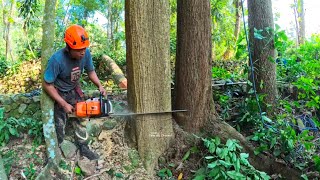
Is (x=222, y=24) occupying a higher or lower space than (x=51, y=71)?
higher

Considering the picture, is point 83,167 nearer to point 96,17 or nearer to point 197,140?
point 197,140

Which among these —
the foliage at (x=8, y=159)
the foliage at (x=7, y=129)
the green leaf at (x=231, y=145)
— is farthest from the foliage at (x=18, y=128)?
the green leaf at (x=231, y=145)

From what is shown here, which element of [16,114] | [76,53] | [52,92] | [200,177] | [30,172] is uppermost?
[76,53]

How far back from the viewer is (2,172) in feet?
8.86

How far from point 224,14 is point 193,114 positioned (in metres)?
7.86

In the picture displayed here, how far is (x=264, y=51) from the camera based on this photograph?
13.9 ft

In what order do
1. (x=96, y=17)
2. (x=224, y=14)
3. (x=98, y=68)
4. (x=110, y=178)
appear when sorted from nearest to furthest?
(x=110, y=178)
(x=98, y=68)
(x=224, y=14)
(x=96, y=17)

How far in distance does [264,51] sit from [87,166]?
284cm

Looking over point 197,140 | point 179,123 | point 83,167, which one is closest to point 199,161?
point 197,140

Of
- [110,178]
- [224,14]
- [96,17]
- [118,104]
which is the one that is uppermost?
[96,17]

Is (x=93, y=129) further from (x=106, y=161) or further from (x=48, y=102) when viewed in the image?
(x=48, y=102)

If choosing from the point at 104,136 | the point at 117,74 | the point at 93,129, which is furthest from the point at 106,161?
the point at 117,74

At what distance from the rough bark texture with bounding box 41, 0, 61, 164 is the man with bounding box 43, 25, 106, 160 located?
12 centimetres

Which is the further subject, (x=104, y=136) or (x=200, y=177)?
(x=104, y=136)
